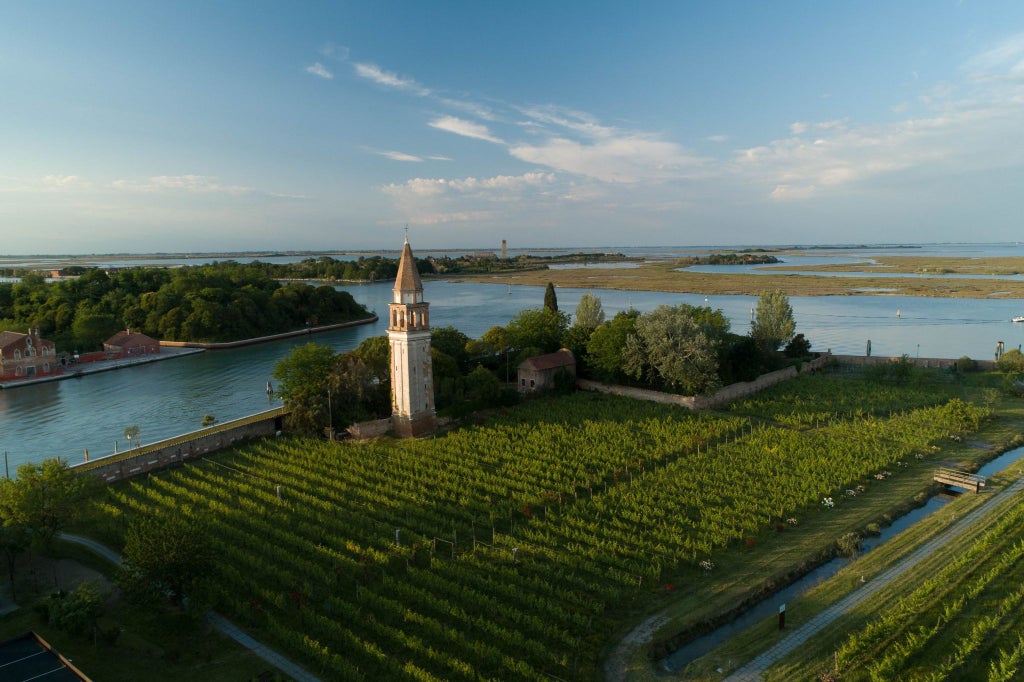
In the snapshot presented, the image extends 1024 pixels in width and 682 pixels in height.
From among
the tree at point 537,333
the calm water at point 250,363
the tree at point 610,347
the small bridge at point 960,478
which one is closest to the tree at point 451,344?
the tree at point 537,333

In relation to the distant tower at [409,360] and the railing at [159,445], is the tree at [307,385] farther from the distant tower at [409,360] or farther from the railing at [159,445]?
the distant tower at [409,360]

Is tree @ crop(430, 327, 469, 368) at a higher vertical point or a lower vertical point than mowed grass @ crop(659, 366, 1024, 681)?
higher

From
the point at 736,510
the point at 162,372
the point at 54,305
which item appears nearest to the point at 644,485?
the point at 736,510

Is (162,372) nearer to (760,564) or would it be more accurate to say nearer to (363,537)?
(363,537)

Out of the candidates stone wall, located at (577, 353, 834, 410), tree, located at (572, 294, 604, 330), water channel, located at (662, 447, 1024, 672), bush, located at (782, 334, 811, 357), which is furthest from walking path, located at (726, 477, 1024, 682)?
tree, located at (572, 294, 604, 330)

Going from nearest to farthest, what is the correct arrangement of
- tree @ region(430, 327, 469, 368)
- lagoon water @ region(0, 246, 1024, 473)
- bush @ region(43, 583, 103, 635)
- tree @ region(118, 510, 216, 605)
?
bush @ region(43, 583, 103, 635)
tree @ region(118, 510, 216, 605)
lagoon water @ region(0, 246, 1024, 473)
tree @ region(430, 327, 469, 368)

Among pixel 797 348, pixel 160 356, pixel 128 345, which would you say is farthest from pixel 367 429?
pixel 128 345

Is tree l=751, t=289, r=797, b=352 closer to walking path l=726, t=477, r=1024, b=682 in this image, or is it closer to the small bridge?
the small bridge
